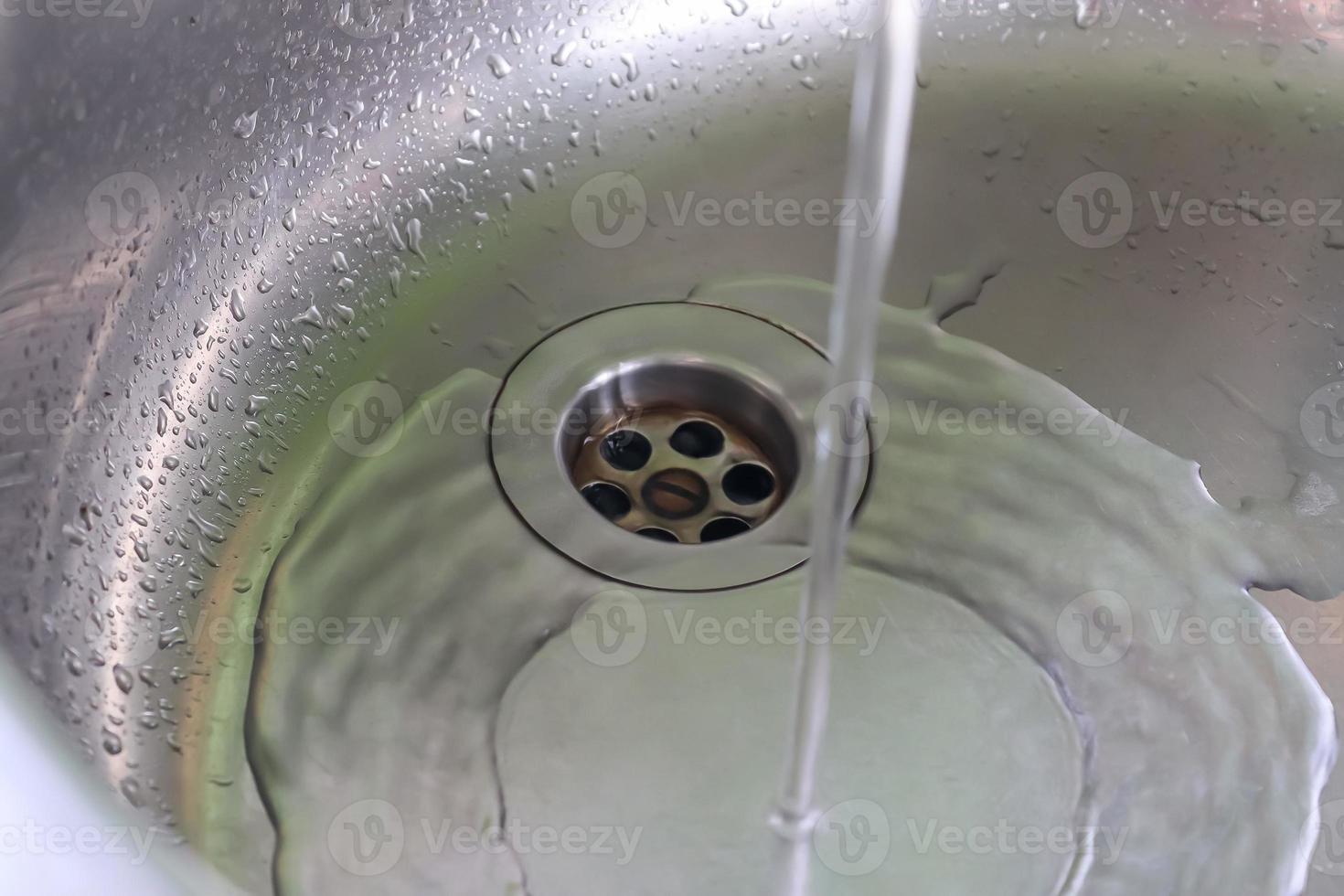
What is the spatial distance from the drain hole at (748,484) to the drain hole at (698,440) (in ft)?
0.05

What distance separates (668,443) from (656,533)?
5cm

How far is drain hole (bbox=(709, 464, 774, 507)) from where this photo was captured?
659mm

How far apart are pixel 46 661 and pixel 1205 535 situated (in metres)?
0.53

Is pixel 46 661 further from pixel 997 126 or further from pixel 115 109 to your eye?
pixel 997 126

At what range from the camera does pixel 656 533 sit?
646mm

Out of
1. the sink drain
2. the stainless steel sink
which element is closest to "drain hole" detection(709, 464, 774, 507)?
the sink drain

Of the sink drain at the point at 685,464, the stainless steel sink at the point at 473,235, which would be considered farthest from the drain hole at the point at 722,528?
the stainless steel sink at the point at 473,235

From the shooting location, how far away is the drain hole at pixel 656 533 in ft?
2.11

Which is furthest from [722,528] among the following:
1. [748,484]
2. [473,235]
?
[473,235]

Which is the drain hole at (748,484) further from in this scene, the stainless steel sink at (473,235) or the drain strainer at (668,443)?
the stainless steel sink at (473,235)

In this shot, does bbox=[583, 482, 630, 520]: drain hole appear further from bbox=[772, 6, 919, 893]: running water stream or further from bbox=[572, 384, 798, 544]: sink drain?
bbox=[772, 6, 919, 893]: running water stream

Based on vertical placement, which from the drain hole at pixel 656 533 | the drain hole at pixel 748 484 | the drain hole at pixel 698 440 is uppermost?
the drain hole at pixel 698 440

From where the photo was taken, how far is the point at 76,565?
1.82ft

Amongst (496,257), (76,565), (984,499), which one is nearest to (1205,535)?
(984,499)
